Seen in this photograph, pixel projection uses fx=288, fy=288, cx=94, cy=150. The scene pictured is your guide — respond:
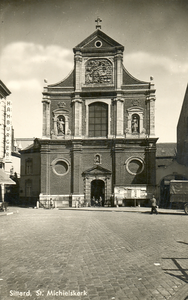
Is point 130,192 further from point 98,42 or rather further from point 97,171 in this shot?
point 98,42

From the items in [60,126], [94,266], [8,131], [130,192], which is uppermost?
[60,126]

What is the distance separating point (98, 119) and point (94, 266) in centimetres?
2539

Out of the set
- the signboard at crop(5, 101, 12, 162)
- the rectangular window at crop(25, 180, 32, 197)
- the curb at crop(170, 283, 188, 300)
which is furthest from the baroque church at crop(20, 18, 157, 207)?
the curb at crop(170, 283, 188, 300)

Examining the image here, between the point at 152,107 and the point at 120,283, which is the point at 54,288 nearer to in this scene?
the point at 120,283

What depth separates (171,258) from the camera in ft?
24.4

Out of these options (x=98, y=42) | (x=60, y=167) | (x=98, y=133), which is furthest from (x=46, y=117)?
(x=98, y=42)

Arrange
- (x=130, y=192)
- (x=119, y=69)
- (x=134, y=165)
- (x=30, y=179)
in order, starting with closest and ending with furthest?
1. (x=130, y=192)
2. (x=134, y=165)
3. (x=119, y=69)
4. (x=30, y=179)

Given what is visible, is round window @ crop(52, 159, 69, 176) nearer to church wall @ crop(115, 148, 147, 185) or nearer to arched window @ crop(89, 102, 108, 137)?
arched window @ crop(89, 102, 108, 137)

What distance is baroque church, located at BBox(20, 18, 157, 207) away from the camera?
30.2 m

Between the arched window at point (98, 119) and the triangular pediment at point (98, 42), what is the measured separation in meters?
6.42

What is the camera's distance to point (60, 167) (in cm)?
3114

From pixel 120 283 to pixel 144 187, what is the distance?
2453 centimetres

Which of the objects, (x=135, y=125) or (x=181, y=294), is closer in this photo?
(x=181, y=294)

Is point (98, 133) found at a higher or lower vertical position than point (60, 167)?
higher
